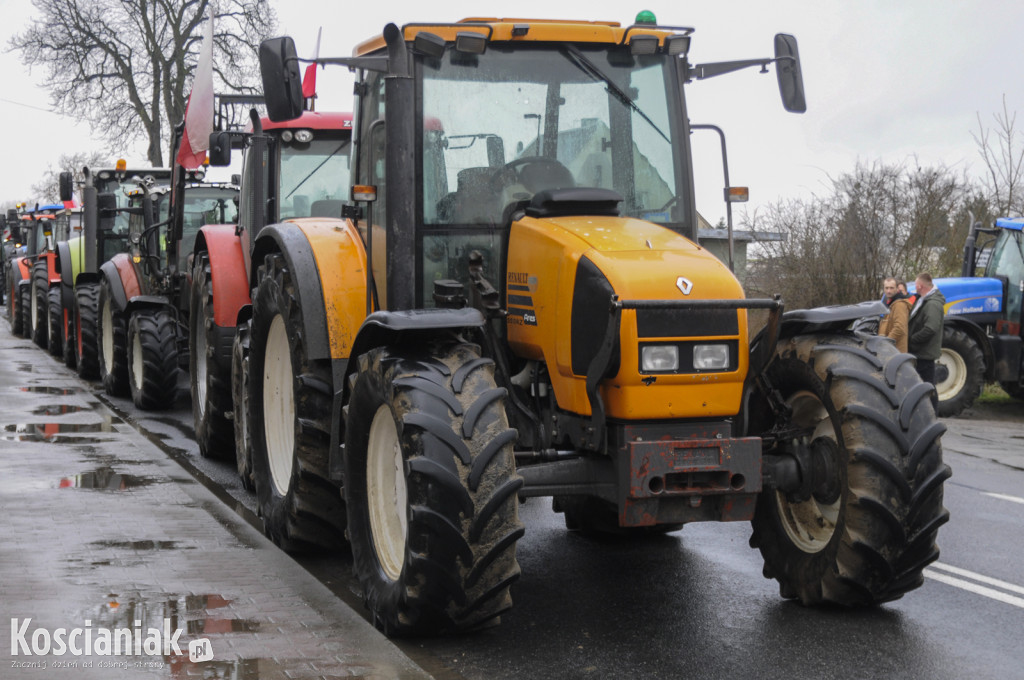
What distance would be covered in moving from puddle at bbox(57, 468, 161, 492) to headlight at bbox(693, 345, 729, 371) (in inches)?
192

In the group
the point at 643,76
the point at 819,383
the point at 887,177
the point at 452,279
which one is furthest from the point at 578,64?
the point at 887,177

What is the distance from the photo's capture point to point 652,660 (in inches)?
209

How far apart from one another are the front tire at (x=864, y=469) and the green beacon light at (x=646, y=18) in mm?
1801

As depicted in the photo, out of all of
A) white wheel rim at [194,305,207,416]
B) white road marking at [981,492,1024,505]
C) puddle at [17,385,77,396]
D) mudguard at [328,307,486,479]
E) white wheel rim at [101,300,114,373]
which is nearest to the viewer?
mudguard at [328,307,486,479]

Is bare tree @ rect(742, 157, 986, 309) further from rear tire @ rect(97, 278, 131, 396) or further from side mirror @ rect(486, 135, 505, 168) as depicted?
side mirror @ rect(486, 135, 505, 168)

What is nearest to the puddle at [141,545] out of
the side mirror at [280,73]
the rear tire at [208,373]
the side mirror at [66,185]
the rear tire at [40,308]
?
the side mirror at [280,73]

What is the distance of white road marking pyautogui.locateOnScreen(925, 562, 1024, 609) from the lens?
254 inches

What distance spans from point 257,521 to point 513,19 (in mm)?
3667

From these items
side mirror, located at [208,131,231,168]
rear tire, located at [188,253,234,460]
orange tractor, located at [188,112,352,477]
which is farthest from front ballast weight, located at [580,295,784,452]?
side mirror, located at [208,131,231,168]

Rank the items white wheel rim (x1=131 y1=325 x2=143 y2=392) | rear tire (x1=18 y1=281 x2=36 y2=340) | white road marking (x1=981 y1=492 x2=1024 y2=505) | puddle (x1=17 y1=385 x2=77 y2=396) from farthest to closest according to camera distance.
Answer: rear tire (x1=18 y1=281 x2=36 y2=340), puddle (x1=17 y1=385 x2=77 y2=396), white wheel rim (x1=131 y1=325 x2=143 y2=392), white road marking (x1=981 y1=492 x2=1024 y2=505)

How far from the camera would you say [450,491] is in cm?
501

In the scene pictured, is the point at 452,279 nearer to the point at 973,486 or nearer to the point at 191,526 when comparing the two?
the point at 191,526

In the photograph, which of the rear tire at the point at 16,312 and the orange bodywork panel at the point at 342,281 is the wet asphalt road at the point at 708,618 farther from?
the rear tire at the point at 16,312

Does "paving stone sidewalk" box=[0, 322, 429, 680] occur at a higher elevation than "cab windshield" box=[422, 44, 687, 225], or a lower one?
lower
